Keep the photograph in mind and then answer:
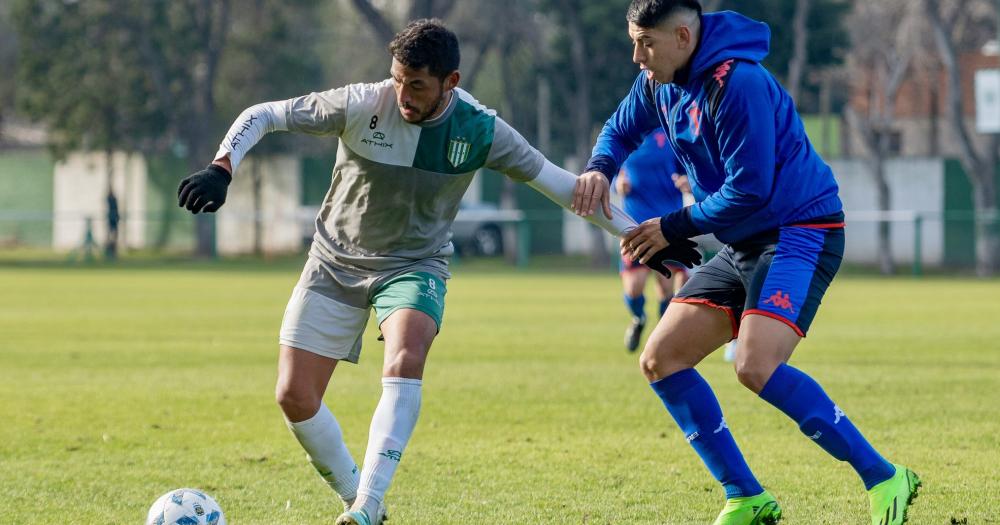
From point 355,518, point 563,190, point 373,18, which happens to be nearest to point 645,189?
point 563,190

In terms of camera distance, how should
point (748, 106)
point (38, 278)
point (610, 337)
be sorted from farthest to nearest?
point (38, 278) → point (610, 337) → point (748, 106)

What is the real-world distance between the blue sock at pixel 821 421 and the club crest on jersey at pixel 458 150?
1550mm

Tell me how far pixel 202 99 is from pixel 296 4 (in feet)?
19.3

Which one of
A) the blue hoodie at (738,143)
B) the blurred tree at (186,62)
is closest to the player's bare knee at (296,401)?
the blue hoodie at (738,143)

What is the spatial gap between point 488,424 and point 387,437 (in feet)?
11.4

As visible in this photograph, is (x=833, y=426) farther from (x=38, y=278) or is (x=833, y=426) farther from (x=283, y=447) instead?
(x=38, y=278)

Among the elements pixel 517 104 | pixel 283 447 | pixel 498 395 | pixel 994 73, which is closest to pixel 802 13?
pixel 994 73

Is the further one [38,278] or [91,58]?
[91,58]

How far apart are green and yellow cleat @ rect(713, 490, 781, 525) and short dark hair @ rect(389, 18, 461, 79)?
209 centimetres

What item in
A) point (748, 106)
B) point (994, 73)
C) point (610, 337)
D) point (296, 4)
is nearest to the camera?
point (748, 106)

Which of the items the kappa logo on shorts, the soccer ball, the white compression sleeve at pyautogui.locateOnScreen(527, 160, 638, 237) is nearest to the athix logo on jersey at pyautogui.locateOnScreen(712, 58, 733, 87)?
the kappa logo on shorts

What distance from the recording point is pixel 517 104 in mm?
47188

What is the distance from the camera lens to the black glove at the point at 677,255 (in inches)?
231

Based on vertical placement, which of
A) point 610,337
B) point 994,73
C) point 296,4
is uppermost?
point 296,4
